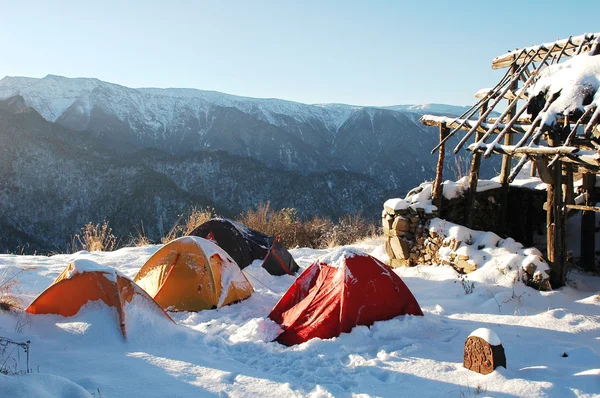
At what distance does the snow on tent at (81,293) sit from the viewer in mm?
4410

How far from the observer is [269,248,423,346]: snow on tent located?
4449 millimetres

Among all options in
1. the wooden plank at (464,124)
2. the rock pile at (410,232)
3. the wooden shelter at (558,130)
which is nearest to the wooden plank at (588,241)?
the wooden shelter at (558,130)

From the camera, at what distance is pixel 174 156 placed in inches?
2504

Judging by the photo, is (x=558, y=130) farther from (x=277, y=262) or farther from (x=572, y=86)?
(x=277, y=262)

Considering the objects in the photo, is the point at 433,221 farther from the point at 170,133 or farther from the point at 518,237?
the point at 170,133

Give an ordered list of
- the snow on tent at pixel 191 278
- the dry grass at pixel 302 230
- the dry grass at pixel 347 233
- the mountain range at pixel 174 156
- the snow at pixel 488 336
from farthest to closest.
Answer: the mountain range at pixel 174 156 < the dry grass at pixel 302 230 < the dry grass at pixel 347 233 < the snow on tent at pixel 191 278 < the snow at pixel 488 336

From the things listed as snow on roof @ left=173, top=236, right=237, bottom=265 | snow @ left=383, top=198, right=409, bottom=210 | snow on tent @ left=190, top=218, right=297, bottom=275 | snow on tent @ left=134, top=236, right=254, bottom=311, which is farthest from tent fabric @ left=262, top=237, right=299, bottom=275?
snow @ left=383, top=198, right=409, bottom=210

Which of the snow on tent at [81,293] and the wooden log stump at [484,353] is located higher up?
the snow on tent at [81,293]

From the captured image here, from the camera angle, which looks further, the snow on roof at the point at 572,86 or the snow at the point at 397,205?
the snow at the point at 397,205

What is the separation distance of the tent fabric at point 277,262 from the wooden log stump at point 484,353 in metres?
4.45

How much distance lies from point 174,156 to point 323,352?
62.9m

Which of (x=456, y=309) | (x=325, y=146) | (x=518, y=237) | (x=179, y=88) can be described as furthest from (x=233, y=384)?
(x=179, y=88)

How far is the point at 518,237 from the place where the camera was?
863 centimetres

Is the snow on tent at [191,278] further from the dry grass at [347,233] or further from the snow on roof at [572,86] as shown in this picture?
the dry grass at [347,233]
